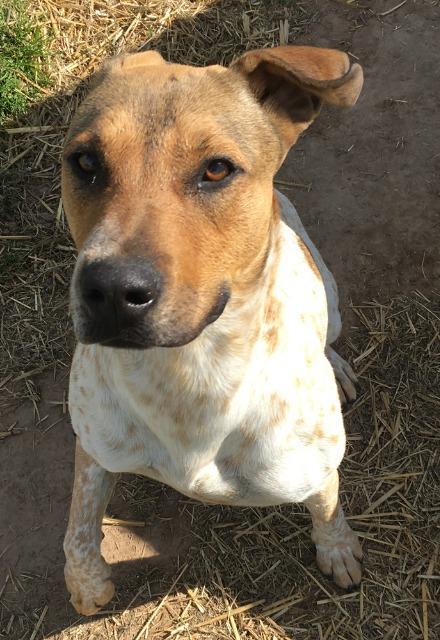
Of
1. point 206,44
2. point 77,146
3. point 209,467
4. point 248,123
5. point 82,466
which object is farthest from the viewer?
point 206,44

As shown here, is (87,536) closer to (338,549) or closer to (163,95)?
(338,549)

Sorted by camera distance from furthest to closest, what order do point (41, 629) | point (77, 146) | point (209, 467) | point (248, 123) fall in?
point (41, 629), point (209, 467), point (248, 123), point (77, 146)

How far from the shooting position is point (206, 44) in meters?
6.85

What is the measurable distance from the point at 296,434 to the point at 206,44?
454 centimetres

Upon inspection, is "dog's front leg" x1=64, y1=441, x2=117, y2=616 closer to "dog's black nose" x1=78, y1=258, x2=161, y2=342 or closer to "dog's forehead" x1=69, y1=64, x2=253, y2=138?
"dog's black nose" x1=78, y1=258, x2=161, y2=342

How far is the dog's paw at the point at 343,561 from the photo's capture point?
16.0 feet

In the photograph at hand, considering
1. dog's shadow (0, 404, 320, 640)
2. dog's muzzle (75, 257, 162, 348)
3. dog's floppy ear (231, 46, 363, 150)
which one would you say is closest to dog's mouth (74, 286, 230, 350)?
dog's muzzle (75, 257, 162, 348)

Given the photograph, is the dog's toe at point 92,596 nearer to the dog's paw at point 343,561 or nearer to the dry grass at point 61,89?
the dog's paw at point 343,561

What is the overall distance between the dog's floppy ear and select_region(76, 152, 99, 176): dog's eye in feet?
2.84

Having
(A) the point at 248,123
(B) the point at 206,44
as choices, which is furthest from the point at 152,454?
(B) the point at 206,44

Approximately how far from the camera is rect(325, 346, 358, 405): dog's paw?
5461 millimetres

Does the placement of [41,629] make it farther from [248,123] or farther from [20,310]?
[248,123]

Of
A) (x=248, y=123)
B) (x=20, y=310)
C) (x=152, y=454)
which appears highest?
(x=248, y=123)

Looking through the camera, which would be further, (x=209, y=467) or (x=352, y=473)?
(x=352, y=473)
